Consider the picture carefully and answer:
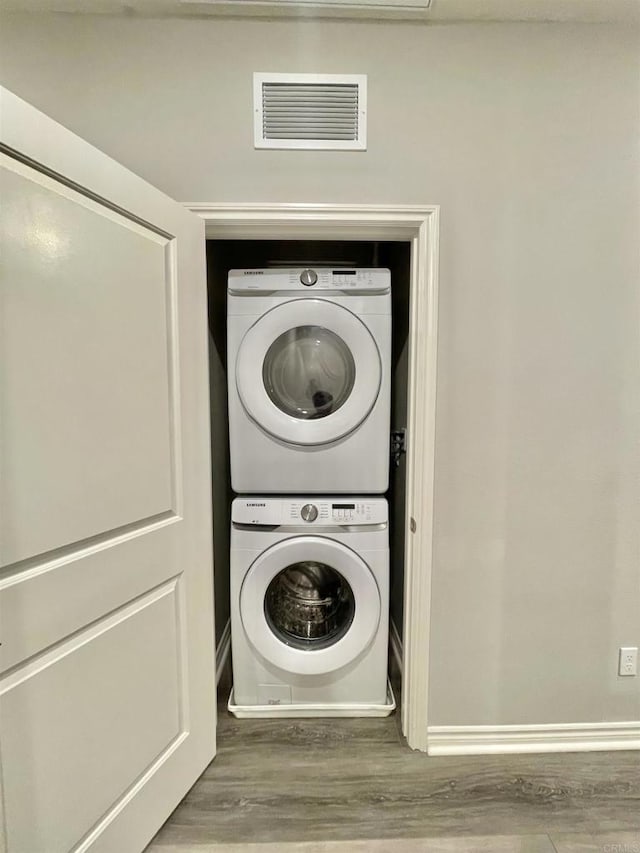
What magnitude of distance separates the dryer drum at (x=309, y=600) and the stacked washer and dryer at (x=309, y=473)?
0.09 meters

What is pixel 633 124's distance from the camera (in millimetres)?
1356

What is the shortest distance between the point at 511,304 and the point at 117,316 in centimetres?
120

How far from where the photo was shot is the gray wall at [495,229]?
1.31m

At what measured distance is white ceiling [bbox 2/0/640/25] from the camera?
4.12 feet

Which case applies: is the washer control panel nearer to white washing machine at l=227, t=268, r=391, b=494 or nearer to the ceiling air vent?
white washing machine at l=227, t=268, r=391, b=494

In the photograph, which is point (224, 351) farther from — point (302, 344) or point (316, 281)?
point (316, 281)

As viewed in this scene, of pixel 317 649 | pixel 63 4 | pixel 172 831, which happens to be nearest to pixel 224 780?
pixel 172 831

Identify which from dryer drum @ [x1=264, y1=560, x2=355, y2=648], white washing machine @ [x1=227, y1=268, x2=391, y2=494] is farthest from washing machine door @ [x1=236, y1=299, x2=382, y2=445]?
dryer drum @ [x1=264, y1=560, x2=355, y2=648]

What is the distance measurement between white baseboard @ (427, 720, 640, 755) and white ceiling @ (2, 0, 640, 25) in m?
2.35

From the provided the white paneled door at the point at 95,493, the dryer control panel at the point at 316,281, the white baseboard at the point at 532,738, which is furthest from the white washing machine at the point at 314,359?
the white baseboard at the point at 532,738

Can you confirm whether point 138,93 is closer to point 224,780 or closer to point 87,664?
point 87,664

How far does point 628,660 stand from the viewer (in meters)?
1.52

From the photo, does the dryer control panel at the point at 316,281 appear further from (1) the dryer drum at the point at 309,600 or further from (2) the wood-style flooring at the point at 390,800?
(2) the wood-style flooring at the point at 390,800

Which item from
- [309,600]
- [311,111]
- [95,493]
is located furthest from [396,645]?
[311,111]
